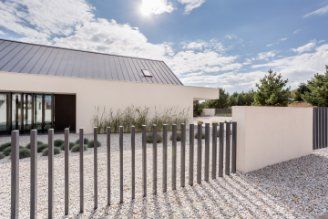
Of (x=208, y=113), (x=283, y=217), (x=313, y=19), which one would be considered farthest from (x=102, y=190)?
(x=208, y=113)

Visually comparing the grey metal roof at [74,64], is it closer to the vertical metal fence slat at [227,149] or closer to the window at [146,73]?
the window at [146,73]

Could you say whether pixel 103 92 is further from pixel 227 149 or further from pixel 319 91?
pixel 319 91

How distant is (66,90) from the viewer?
11.1 m

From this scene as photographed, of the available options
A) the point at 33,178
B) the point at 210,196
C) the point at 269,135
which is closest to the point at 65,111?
the point at 33,178

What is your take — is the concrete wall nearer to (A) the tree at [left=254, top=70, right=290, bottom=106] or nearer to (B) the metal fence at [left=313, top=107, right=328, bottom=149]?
(B) the metal fence at [left=313, top=107, right=328, bottom=149]

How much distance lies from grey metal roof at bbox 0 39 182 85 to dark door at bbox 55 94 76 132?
1454mm

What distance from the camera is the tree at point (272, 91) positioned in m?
21.0

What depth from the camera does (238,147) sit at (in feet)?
15.0

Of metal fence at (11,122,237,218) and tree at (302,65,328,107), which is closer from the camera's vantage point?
metal fence at (11,122,237,218)

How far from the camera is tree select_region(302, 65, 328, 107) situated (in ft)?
57.9

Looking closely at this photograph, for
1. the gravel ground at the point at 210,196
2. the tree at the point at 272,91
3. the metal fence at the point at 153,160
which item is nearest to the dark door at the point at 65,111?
the gravel ground at the point at 210,196

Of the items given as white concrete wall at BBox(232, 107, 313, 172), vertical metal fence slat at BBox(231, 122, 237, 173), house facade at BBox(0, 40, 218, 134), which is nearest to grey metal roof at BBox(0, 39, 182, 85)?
house facade at BBox(0, 40, 218, 134)

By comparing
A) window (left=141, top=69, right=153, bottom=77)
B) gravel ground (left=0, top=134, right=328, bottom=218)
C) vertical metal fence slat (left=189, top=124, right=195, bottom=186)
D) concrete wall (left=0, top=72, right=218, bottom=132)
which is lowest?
gravel ground (left=0, top=134, right=328, bottom=218)

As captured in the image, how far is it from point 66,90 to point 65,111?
220 centimetres
